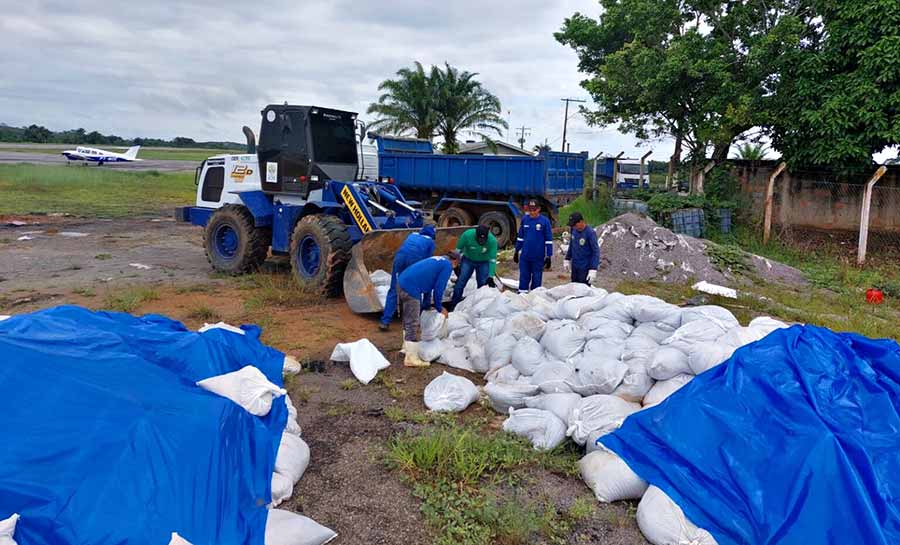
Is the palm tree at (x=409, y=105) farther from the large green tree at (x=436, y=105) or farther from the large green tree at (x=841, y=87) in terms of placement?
the large green tree at (x=841, y=87)

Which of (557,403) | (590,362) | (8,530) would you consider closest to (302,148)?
(590,362)

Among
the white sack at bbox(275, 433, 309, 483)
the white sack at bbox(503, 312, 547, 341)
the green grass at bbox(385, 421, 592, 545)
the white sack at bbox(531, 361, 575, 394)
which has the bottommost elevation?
the green grass at bbox(385, 421, 592, 545)

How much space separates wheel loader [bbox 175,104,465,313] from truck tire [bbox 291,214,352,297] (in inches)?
0.5

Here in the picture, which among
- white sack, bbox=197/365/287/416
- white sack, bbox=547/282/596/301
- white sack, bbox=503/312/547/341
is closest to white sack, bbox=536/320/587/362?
white sack, bbox=503/312/547/341

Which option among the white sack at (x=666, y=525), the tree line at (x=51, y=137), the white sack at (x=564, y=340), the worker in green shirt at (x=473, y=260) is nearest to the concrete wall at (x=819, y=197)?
the worker in green shirt at (x=473, y=260)

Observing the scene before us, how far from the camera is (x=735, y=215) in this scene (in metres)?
14.0

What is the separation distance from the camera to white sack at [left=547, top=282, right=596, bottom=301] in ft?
20.5

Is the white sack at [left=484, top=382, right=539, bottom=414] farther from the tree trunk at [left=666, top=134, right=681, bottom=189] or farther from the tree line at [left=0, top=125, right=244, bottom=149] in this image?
the tree line at [left=0, top=125, right=244, bottom=149]

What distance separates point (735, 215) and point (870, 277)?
3649 millimetres

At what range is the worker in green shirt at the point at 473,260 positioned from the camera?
7418mm

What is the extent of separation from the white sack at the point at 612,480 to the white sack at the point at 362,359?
7.52 ft

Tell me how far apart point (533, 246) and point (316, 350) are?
298 centimetres

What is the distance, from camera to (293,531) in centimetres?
308

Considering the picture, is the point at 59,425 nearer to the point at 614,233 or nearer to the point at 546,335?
the point at 546,335
